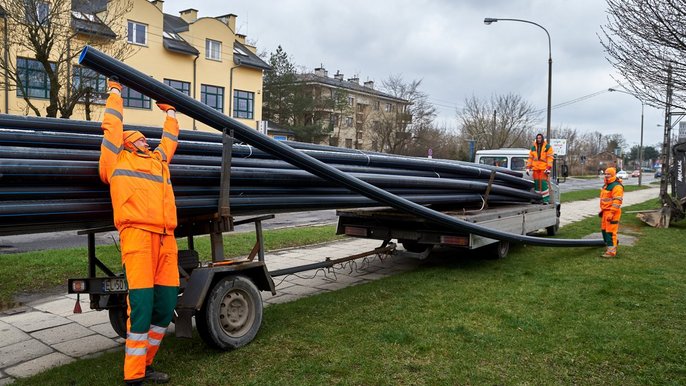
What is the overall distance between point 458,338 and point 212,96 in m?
34.7

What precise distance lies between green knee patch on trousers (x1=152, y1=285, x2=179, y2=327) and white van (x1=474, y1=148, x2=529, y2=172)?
11.3m

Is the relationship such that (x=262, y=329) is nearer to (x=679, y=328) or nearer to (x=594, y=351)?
(x=594, y=351)

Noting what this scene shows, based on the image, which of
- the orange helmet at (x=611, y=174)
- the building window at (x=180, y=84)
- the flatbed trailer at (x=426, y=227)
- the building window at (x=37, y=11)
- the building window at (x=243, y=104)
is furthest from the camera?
the building window at (x=243, y=104)

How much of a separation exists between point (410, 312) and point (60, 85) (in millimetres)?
12790

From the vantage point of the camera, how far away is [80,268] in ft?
26.8

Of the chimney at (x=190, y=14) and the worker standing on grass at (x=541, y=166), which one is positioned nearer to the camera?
the worker standing on grass at (x=541, y=166)

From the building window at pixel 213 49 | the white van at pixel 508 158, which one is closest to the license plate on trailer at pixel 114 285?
the white van at pixel 508 158

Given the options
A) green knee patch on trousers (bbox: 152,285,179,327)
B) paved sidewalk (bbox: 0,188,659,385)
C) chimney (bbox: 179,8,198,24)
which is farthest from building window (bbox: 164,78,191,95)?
green knee patch on trousers (bbox: 152,285,179,327)

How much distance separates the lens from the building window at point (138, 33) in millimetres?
31875

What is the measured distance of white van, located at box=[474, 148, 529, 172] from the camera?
561 inches

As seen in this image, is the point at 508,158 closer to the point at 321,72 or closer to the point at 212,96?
the point at 212,96

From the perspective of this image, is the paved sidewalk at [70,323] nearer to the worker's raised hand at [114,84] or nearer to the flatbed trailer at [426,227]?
the flatbed trailer at [426,227]

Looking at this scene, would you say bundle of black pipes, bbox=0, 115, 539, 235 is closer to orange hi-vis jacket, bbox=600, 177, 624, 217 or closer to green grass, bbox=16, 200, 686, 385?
green grass, bbox=16, 200, 686, 385

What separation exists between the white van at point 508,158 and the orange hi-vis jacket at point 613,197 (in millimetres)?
3990
